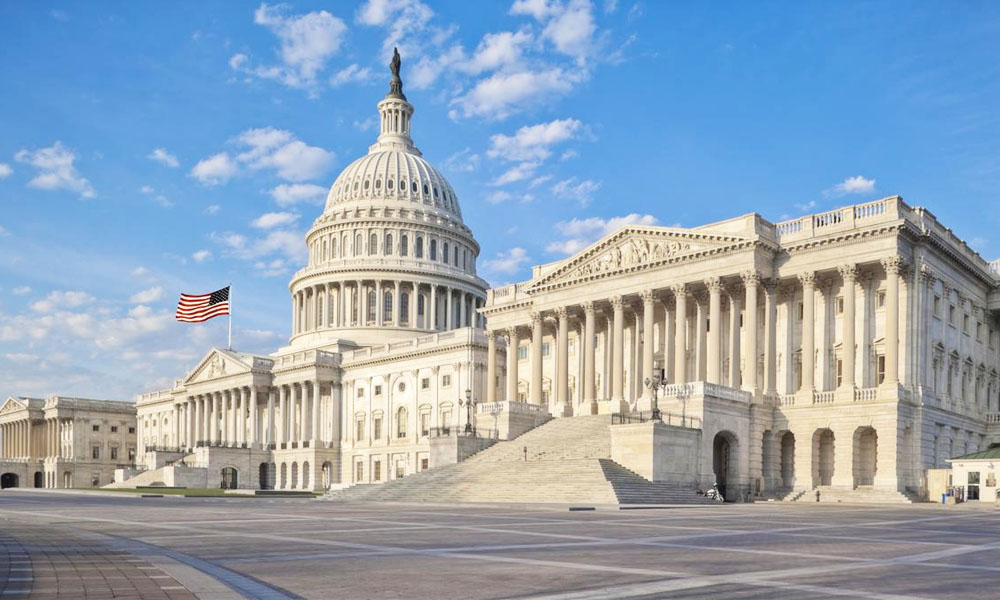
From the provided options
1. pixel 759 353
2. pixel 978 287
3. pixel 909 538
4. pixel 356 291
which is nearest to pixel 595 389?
pixel 759 353

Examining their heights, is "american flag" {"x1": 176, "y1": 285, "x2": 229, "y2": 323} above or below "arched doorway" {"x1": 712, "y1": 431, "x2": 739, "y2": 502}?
above

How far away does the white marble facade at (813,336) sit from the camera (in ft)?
202

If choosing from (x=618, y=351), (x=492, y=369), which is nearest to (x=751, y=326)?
(x=618, y=351)

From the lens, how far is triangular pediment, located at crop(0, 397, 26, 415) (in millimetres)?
180512

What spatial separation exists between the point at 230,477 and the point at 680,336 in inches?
2898

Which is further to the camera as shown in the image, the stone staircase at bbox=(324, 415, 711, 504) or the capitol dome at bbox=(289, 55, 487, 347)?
the capitol dome at bbox=(289, 55, 487, 347)

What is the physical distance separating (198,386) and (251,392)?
15.8 metres

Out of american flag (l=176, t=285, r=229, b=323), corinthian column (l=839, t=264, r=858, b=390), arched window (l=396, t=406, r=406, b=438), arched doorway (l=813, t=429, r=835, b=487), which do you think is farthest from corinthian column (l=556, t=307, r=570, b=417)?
american flag (l=176, t=285, r=229, b=323)

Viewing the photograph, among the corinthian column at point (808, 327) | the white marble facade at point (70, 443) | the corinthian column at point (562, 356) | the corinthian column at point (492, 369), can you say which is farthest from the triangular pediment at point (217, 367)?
the corinthian column at point (808, 327)

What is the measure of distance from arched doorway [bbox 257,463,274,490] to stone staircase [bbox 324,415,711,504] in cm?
6328

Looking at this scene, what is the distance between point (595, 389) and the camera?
8162 centimetres

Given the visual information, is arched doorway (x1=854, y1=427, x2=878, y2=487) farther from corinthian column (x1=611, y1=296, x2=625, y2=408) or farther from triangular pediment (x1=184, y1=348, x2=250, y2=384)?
triangular pediment (x1=184, y1=348, x2=250, y2=384)

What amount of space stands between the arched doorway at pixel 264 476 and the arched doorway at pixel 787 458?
7590cm

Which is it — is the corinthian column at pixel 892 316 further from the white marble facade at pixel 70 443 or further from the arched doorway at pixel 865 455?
the white marble facade at pixel 70 443
